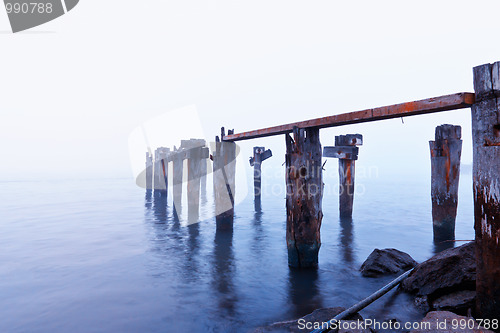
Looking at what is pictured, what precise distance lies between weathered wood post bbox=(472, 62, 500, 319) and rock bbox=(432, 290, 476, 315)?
535mm

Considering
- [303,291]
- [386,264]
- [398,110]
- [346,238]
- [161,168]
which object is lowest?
[346,238]

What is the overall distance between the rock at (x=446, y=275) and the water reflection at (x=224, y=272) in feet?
9.62

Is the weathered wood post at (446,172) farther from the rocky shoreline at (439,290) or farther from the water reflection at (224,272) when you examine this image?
the water reflection at (224,272)

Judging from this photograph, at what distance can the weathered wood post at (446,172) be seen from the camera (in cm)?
727

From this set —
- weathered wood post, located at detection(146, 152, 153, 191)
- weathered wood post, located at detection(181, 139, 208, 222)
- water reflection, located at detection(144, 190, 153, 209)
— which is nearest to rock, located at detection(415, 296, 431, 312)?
weathered wood post, located at detection(181, 139, 208, 222)

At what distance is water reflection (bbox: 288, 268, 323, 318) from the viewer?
4762 millimetres

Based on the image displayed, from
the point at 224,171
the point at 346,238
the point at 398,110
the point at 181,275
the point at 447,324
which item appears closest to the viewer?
the point at 447,324

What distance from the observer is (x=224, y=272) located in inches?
263

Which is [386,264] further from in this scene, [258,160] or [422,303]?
[258,160]

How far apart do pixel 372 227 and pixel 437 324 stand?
30.5ft

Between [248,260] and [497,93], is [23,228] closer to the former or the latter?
[248,260]

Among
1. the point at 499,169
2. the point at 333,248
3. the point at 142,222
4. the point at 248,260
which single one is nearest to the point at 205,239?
the point at 248,260

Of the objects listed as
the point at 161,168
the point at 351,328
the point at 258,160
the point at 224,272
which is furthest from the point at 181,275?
the point at 161,168

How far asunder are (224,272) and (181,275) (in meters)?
0.99
